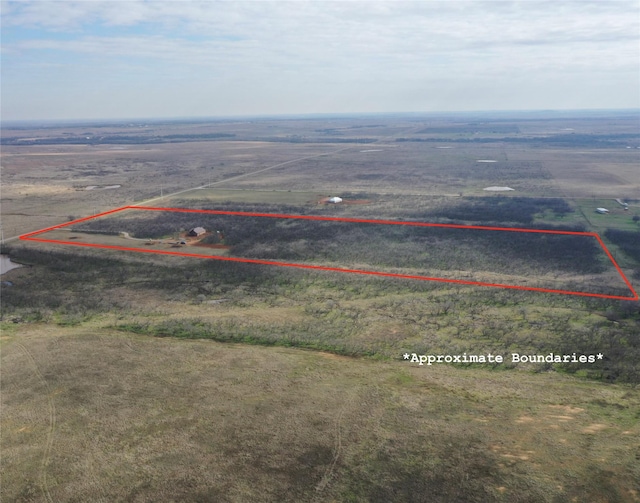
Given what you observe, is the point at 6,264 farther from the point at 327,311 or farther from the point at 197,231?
the point at 327,311

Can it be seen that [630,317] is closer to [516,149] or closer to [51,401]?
[51,401]

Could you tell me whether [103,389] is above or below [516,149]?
below

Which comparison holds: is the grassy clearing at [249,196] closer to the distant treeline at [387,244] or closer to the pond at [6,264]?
the distant treeline at [387,244]

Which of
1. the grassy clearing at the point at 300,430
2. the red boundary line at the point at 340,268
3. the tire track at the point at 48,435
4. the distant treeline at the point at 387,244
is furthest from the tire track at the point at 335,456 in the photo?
the distant treeline at the point at 387,244

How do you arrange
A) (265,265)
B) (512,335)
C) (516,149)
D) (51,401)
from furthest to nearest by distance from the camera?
(516,149), (265,265), (512,335), (51,401)

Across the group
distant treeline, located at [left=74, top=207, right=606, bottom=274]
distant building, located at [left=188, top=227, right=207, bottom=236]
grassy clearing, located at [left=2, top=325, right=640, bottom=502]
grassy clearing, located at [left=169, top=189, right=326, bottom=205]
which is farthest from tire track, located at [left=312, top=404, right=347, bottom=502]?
grassy clearing, located at [left=169, top=189, right=326, bottom=205]

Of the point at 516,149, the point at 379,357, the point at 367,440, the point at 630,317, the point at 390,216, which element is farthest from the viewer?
the point at 516,149

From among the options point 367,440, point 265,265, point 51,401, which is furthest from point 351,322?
point 51,401
